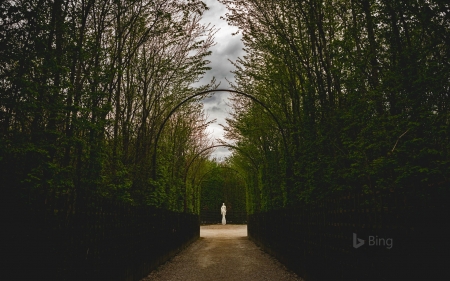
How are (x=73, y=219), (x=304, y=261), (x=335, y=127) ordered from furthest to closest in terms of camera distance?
1. (x=304, y=261)
2. (x=335, y=127)
3. (x=73, y=219)

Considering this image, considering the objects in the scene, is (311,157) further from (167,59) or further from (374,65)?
(167,59)

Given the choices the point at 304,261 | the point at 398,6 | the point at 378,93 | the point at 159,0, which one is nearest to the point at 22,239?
the point at 378,93

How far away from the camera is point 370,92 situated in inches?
201

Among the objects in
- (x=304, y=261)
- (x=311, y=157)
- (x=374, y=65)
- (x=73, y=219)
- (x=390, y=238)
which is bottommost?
(x=304, y=261)

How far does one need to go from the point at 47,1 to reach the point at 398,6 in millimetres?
6354

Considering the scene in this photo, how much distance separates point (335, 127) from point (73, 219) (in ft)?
19.6

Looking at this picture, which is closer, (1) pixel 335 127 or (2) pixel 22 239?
(2) pixel 22 239

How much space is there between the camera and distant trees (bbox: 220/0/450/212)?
4227 mm

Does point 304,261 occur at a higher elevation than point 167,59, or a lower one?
lower

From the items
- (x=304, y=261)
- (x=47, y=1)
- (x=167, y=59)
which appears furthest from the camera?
(x=167, y=59)

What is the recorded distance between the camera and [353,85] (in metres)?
5.95

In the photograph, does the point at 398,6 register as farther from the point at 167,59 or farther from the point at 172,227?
the point at 172,227

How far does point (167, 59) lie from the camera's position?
44.8ft

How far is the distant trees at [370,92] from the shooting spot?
4.23 metres
